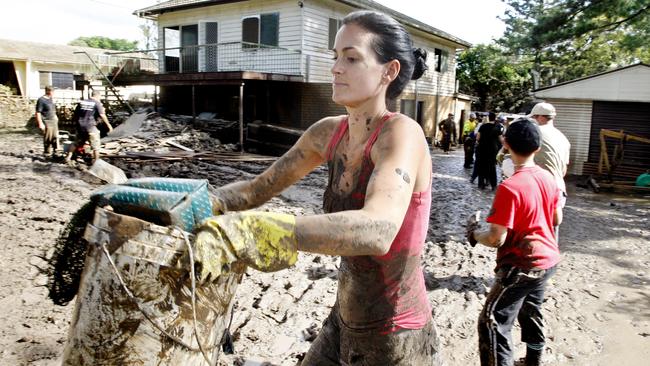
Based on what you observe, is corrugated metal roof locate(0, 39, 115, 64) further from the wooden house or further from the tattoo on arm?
the tattoo on arm

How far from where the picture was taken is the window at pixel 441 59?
24094mm

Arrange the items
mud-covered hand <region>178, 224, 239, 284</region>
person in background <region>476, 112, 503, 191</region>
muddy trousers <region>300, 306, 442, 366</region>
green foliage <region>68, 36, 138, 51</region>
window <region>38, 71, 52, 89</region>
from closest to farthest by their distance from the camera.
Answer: mud-covered hand <region>178, 224, 239, 284</region> < muddy trousers <region>300, 306, 442, 366</region> < person in background <region>476, 112, 503, 191</region> < window <region>38, 71, 52, 89</region> < green foliage <region>68, 36, 138, 51</region>

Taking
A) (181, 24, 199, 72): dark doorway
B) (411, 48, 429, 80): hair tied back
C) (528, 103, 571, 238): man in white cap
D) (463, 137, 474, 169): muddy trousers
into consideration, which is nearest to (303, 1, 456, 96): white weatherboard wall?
(463, 137, 474, 169): muddy trousers

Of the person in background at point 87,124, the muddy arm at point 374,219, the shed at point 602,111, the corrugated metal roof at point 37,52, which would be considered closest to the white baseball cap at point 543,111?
the muddy arm at point 374,219

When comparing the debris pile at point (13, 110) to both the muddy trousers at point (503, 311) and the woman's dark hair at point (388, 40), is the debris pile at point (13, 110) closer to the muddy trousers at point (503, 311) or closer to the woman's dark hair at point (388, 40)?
the muddy trousers at point (503, 311)

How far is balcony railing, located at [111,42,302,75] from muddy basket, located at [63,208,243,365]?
15292 millimetres

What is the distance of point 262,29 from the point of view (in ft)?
58.1

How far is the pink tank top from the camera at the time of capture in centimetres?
174

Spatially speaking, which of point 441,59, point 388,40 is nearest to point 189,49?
point 441,59

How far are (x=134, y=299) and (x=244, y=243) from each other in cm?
33

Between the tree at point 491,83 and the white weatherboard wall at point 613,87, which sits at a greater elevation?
the tree at point 491,83

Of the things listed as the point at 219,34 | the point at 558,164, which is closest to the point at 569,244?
the point at 558,164

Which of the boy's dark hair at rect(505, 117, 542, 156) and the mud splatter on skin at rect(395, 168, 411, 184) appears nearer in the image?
the mud splatter on skin at rect(395, 168, 411, 184)

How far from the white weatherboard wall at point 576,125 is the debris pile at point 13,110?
23244 millimetres
